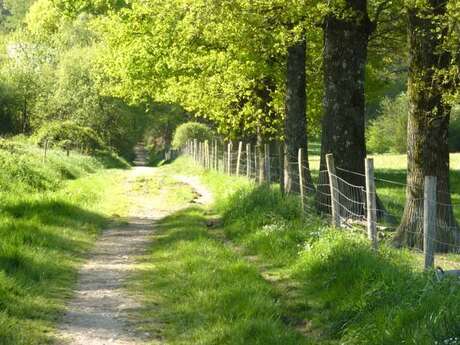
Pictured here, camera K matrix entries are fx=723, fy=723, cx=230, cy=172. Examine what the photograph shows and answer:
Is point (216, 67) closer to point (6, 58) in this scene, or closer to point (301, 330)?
point (301, 330)

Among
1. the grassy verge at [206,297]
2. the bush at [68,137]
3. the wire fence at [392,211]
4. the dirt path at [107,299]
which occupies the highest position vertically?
the bush at [68,137]

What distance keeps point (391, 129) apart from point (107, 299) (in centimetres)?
5947

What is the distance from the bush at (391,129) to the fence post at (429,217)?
175 ft

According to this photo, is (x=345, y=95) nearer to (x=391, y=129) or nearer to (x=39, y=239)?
(x=39, y=239)

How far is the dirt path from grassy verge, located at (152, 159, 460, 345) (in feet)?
2.42

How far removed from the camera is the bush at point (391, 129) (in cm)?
6381

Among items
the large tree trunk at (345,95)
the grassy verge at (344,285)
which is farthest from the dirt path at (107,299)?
the large tree trunk at (345,95)

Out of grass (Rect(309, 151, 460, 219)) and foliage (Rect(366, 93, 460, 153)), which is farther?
foliage (Rect(366, 93, 460, 153))

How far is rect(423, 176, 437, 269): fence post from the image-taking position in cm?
847

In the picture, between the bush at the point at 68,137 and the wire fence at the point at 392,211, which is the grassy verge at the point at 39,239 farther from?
the bush at the point at 68,137

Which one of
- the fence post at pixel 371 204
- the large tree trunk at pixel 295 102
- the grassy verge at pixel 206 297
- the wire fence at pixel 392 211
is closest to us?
the grassy verge at pixel 206 297

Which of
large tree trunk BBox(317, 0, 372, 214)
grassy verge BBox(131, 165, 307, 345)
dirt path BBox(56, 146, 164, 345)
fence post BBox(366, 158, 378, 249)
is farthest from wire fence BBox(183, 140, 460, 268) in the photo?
dirt path BBox(56, 146, 164, 345)

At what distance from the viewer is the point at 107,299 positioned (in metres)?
9.79

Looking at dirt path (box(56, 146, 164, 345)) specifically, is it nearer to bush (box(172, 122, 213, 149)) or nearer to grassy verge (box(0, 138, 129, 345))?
grassy verge (box(0, 138, 129, 345))
